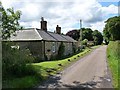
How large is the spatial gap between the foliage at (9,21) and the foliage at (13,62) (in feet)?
5.71

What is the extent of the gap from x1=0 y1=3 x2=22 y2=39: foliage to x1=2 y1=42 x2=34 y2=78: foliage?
174cm

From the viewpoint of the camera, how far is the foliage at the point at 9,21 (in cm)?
1695

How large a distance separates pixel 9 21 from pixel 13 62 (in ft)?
13.3

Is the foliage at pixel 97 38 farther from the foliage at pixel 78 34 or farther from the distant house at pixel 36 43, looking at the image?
the distant house at pixel 36 43

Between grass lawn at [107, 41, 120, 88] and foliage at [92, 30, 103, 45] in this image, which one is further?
foliage at [92, 30, 103, 45]

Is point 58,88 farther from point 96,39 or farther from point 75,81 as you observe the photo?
point 96,39

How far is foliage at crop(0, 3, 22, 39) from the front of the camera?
16953 mm

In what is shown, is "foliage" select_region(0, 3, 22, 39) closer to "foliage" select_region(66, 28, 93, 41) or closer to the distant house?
the distant house

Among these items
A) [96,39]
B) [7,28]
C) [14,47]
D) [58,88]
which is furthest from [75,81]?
[96,39]

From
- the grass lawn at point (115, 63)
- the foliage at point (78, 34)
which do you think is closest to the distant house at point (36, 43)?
the grass lawn at point (115, 63)

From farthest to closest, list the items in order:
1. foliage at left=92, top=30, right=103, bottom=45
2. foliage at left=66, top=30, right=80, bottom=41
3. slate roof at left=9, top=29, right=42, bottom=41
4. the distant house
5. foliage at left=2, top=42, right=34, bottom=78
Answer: foliage at left=92, top=30, right=103, bottom=45 < foliage at left=66, top=30, right=80, bottom=41 < slate roof at left=9, top=29, right=42, bottom=41 < the distant house < foliage at left=2, top=42, right=34, bottom=78

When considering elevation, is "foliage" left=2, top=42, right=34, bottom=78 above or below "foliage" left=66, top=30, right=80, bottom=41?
below

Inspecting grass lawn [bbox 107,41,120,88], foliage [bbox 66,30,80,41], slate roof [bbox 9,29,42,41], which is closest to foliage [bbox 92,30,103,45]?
foliage [bbox 66,30,80,41]

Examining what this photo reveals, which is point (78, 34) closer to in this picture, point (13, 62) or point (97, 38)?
point (97, 38)
